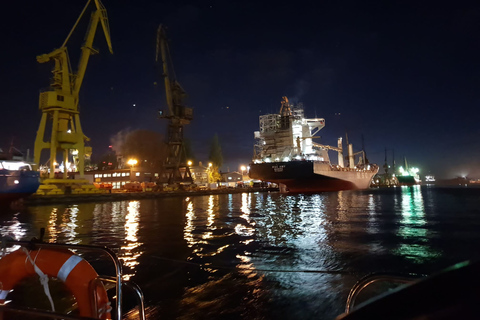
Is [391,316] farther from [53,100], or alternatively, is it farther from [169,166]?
[169,166]

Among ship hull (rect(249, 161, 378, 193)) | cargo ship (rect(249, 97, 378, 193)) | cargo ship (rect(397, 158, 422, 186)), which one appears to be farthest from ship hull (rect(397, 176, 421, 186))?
ship hull (rect(249, 161, 378, 193))

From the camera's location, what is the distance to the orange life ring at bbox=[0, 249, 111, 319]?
138 inches

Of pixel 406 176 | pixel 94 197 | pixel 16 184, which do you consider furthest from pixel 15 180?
pixel 406 176

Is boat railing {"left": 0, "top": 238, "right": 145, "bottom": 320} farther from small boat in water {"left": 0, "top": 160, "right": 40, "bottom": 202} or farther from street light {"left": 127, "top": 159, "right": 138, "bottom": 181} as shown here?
street light {"left": 127, "top": 159, "right": 138, "bottom": 181}

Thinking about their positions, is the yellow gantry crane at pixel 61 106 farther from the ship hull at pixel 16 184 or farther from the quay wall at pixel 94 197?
the ship hull at pixel 16 184

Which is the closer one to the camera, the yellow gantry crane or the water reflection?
the water reflection

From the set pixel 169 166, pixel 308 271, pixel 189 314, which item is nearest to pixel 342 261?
pixel 308 271

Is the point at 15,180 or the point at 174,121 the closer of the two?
the point at 15,180

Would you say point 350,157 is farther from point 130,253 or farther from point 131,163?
point 130,253

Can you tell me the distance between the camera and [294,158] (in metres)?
57.1

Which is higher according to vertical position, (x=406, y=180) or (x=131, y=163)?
(x=131, y=163)

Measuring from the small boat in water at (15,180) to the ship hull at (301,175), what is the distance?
35283mm

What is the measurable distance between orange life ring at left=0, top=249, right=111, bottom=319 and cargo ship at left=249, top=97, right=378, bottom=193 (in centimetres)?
4864

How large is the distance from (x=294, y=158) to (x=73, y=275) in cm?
5515
